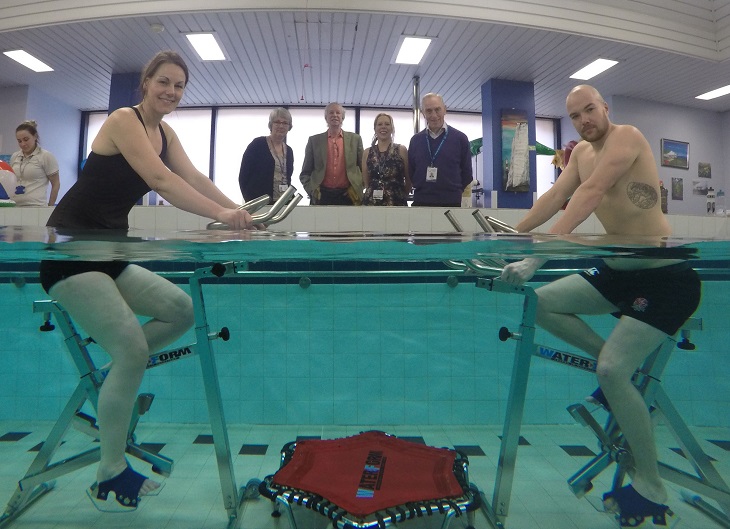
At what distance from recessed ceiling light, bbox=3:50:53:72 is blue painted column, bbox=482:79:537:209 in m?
7.97

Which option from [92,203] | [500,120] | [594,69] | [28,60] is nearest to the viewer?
[92,203]

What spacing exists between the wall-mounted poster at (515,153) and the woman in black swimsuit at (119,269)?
7938 mm

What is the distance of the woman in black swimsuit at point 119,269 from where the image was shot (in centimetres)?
A: 194

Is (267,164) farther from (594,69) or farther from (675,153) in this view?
(675,153)

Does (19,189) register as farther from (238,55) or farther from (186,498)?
(238,55)

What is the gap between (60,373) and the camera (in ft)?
11.5

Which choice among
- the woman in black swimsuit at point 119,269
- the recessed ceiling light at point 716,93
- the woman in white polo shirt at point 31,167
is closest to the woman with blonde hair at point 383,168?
the woman in black swimsuit at point 119,269

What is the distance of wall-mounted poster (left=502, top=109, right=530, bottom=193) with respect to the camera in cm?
907

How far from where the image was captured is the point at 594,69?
28.5ft

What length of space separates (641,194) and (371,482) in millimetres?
1964

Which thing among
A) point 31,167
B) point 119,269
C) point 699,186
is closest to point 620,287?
point 119,269

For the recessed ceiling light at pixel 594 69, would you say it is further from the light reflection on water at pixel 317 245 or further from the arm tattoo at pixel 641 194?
the light reflection on water at pixel 317 245

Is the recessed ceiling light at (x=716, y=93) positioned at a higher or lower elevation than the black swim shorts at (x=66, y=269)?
higher

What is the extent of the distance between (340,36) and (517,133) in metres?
3.72
